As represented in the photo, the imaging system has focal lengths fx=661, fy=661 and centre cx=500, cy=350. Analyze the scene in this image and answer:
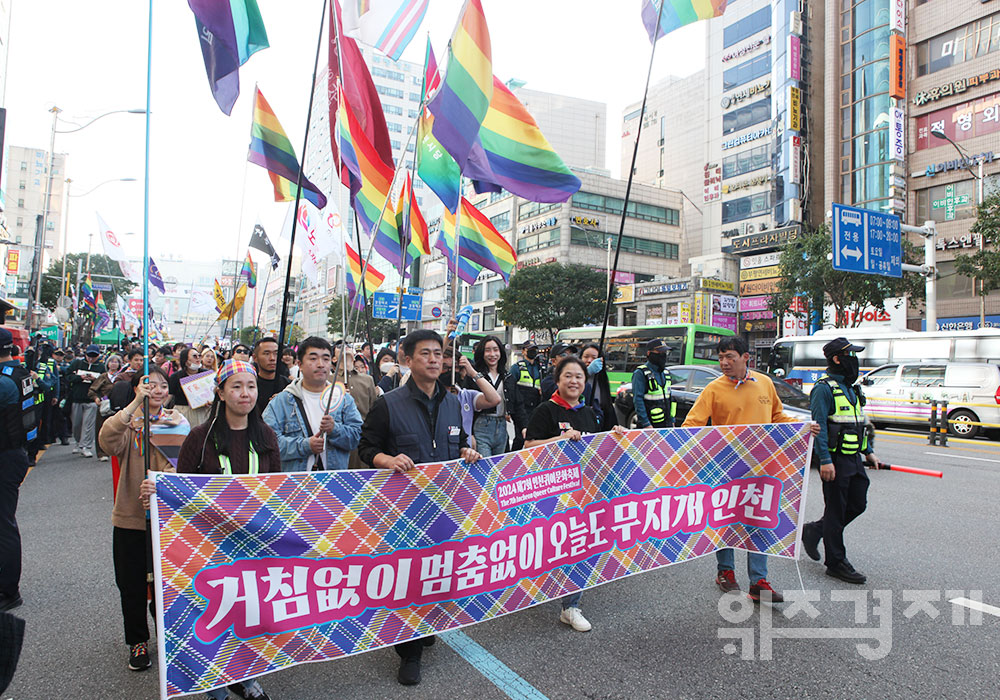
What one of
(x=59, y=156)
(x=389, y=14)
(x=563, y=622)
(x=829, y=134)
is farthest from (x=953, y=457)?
(x=59, y=156)

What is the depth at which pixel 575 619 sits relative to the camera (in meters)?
3.83

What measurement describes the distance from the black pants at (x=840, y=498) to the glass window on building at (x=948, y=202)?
33019 millimetres

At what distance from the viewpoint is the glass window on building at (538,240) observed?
51.6 m

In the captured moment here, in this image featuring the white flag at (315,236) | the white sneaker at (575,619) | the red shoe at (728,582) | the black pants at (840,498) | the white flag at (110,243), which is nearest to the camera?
the white sneaker at (575,619)

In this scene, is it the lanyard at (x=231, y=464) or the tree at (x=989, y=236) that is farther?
the tree at (x=989, y=236)

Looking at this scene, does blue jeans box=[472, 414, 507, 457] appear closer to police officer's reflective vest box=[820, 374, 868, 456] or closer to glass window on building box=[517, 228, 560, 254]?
police officer's reflective vest box=[820, 374, 868, 456]

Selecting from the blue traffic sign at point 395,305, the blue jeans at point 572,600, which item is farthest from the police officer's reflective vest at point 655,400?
the blue traffic sign at point 395,305

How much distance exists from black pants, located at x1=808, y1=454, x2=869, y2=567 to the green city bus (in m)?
16.1

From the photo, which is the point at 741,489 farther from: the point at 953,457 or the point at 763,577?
the point at 953,457

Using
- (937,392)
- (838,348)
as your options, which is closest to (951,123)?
(937,392)

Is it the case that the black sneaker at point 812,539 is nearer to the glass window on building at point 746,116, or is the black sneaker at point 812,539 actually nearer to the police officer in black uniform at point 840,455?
the police officer in black uniform at point 840,455

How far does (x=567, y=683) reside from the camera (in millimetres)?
3160

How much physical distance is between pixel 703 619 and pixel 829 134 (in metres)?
39.5

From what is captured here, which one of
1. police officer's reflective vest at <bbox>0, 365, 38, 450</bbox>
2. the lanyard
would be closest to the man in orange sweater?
the lanyard
